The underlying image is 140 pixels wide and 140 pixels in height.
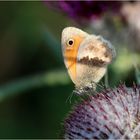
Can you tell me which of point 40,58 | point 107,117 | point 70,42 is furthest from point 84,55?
point 40,58

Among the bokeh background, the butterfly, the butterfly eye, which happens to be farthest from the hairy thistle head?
the bokeh background

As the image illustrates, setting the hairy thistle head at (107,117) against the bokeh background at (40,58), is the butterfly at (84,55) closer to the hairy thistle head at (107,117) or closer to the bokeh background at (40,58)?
the hairy thistle head at (107,117)

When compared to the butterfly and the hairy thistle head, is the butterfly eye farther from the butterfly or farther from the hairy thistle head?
the hairy thistle head

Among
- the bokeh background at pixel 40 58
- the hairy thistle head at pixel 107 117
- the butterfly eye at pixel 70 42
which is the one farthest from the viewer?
the bokeh background at pixel 40 58

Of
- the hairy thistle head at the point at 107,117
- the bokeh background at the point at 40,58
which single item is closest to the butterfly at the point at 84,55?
the hairy thistle head at the point at 107,117

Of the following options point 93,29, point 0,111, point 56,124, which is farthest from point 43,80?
point 0,111
